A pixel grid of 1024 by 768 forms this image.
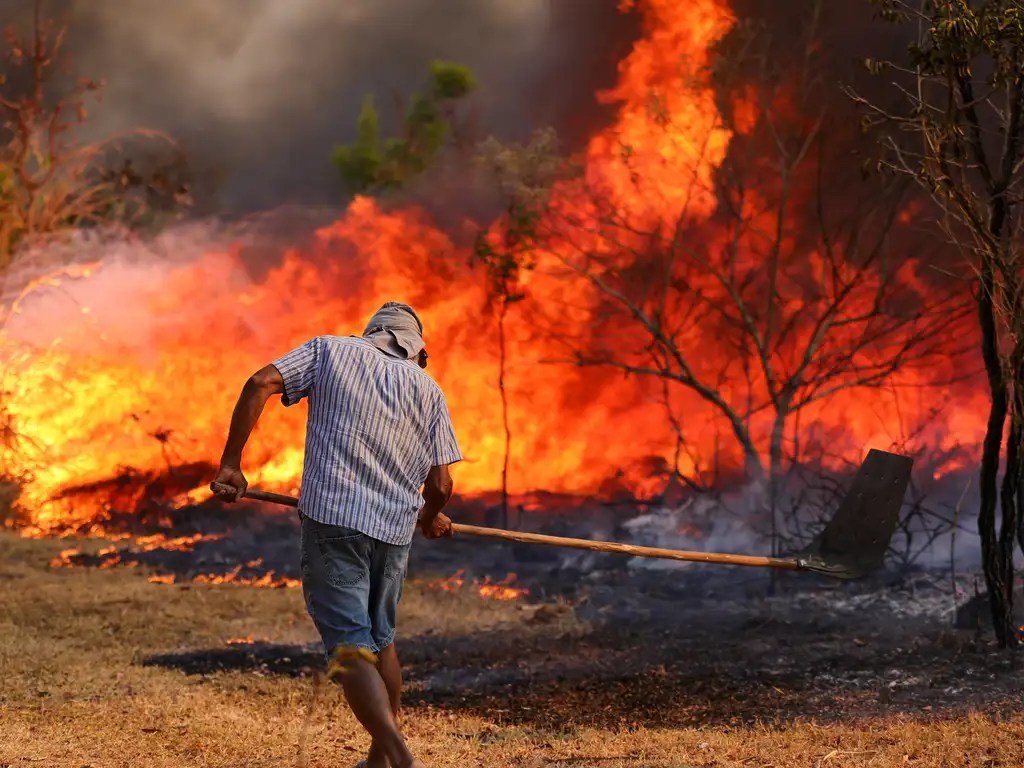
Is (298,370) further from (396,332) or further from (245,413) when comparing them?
(396,332)

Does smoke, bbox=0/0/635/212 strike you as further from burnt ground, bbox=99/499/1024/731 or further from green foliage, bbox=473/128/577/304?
burnt ground, bbox=99/499/1024/731

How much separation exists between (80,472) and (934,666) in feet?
38.5

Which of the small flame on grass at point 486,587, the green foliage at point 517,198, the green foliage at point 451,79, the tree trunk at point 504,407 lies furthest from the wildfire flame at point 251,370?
the green foliage at point 451,79

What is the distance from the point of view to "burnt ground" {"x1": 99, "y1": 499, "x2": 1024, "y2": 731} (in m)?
6.52

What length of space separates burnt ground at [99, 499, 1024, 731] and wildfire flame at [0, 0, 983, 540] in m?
3.11

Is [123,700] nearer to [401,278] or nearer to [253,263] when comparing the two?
[401,278]

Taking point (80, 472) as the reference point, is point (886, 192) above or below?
above

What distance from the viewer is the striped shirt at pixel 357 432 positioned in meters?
4.42

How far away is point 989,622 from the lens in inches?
307

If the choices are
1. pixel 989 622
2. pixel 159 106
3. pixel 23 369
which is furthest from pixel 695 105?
pixel 159 106

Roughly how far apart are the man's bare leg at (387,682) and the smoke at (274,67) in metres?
16.8

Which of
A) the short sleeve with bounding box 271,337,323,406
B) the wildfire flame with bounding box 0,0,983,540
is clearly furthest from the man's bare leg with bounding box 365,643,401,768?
the wildfire flame with bounding box 0,0,983,540

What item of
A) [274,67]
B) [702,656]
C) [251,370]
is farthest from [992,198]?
[274,67]

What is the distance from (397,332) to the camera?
4805mm
